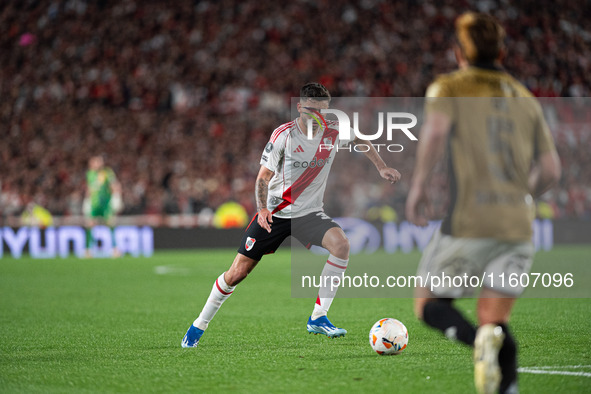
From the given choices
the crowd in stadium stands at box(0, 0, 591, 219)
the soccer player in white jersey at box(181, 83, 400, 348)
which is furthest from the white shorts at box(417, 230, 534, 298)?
the crowd in stadium stands at box(0, 0, 591, 219)

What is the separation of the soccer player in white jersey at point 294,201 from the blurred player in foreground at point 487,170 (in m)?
2.63

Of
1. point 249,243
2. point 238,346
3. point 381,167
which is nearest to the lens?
point 381,167

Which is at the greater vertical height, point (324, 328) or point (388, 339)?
point (388, 339)

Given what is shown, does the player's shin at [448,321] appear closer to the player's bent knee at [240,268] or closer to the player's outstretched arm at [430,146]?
the player's outstretched arm at [430,146]

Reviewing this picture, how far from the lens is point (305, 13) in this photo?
29062mm

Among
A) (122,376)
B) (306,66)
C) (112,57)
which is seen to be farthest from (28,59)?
(122,376)

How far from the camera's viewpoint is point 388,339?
5.82 meters

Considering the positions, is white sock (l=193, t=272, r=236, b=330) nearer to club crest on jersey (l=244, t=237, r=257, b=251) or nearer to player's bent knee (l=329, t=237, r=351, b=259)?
club crest on jersey (l=244, t=237, r=257, b=251)

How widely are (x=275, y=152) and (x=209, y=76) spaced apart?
22.1m

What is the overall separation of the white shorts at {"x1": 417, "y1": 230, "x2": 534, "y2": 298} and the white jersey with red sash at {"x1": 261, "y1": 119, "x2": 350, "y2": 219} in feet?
9.53

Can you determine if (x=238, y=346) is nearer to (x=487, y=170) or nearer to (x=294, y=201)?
(x=294, y=201)

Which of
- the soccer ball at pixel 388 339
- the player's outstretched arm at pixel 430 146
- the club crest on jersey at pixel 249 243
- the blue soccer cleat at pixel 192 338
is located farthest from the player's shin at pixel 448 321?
the blue soccer cleat at pixel 192 338

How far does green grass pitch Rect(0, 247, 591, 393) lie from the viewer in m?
4.88

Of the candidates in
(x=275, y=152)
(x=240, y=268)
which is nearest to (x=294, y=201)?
(x=275, y=152)
